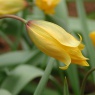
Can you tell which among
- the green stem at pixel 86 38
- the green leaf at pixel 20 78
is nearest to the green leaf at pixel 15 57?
the green leaf at pixel 20 78

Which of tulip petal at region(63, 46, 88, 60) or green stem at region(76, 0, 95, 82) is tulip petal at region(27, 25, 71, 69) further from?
green stem at region(76, 0, 95, 82)

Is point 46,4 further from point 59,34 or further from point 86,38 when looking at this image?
point 59,34

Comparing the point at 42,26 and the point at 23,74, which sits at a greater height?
the point at 42,26

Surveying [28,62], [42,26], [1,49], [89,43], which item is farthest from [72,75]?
[1,49]

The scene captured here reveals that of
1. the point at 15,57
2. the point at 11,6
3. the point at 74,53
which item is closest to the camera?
the point at 74,53

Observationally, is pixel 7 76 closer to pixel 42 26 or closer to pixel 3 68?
pixel 3 68

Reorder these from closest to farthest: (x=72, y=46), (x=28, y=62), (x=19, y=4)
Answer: (x=72, y=46) < (x=19, y=4) < (x=28, y=62)

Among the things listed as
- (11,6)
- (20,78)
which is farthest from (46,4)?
(20,78)

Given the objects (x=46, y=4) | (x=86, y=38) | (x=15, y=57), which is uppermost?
(x=46, y=4)
